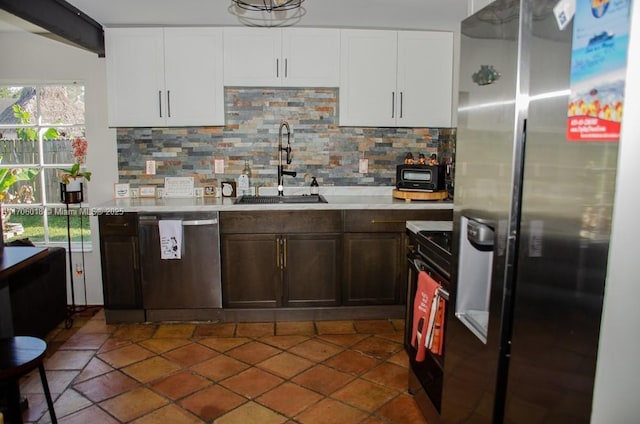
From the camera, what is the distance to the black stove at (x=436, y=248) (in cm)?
210

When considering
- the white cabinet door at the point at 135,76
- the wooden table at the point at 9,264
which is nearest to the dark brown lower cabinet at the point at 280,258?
the white cabinet door at the point at 135,76

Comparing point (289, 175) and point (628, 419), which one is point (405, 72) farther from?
point (628, 419)

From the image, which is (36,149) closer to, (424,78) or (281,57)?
(281,57)

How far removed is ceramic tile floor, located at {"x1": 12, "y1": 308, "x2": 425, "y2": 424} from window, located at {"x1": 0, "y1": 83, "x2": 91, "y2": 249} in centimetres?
111

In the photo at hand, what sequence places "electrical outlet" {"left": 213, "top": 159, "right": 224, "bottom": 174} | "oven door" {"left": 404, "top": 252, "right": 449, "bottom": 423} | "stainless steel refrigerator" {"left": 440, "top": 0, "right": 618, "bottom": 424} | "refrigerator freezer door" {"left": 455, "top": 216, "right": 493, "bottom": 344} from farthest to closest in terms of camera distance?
"electrical outlet" {"left": 213, "top": 159, "right": 224, "bottom": 174}
"oven door" {"left": 404, "top": 252, "right": 449, "bottom": 423}
"refrigerator freezer door" {"left": 455, "top": 216, "right": 493, "bottom": 344}
"stainless steel refrigerator" {"left": 440, "top": 0, "right": 618, "bottom": 424}

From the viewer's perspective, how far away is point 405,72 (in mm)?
4016

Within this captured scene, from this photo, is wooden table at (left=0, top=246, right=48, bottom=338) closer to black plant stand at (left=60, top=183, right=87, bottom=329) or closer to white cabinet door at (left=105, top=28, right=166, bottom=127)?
black plant stand at (left=60, top=183, right=87, bottom=329)

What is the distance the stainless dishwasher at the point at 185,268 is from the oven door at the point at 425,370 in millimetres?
1668

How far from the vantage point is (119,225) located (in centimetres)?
368

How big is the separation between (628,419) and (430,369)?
1358mm

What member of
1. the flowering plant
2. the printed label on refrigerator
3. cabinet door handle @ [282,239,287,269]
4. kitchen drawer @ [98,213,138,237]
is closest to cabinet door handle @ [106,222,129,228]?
kitchen drawer @ [98,213,138,237]

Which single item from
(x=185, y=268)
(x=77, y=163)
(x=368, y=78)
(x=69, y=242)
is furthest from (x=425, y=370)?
(x=77, y=163)

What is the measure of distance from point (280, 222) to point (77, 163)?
1.88m

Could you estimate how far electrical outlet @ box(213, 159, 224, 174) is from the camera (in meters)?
4.27
